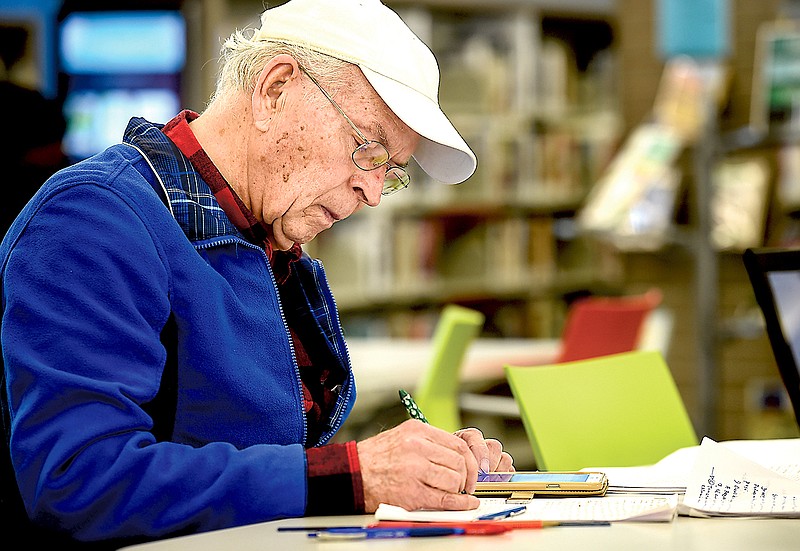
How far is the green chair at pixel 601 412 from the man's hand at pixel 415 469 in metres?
0.66

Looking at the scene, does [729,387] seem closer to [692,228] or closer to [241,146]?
[692,228]

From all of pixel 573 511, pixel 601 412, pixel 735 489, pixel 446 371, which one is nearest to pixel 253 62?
pixel 573 511

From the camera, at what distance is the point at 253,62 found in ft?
5.07

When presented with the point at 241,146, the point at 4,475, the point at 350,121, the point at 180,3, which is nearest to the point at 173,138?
the point at 241,146

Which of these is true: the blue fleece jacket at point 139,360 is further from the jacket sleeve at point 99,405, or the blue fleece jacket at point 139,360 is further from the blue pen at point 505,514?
the blue pen at point 505,514

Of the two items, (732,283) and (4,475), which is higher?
(4,475)

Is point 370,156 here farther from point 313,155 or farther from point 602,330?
point 602,330

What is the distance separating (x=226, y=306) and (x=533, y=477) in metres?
0.48

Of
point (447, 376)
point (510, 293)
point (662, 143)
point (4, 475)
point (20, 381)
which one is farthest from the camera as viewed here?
point (510, 293)

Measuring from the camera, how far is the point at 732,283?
16.7 ft

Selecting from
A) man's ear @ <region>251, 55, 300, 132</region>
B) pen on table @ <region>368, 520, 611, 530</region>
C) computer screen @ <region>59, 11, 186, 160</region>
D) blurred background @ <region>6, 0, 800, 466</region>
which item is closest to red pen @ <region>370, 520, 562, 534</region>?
pen on table @ <region>368, 520, 611, 530</region>

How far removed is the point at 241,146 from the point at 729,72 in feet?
13.2

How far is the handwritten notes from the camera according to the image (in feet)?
4.29

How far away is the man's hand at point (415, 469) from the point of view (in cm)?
127
